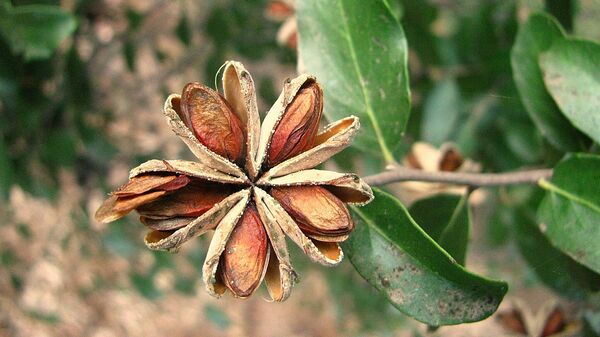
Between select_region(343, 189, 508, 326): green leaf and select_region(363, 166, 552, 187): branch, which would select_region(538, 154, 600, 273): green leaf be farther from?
select_region(343, 189, 508, 326): green leaf

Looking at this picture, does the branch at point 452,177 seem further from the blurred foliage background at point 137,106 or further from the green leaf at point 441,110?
the green leaf at point 441,110

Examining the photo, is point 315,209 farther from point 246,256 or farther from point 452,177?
point 452,177

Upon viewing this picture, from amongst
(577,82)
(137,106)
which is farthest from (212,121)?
(137,106)

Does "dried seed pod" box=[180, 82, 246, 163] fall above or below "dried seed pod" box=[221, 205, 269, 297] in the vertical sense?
above

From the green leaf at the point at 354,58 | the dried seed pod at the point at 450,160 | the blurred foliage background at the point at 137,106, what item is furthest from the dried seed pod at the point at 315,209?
the dried seed pod at the point at 450,160

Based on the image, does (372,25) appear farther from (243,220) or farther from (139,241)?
(139,241)

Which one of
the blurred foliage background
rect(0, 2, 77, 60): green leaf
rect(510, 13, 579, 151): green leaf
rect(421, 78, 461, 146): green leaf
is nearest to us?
rect(510, 13, 579, 151): green leaf

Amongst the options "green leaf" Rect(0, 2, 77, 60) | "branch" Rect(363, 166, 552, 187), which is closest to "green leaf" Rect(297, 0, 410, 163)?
"branch" Rect(363, 166, 552, 187)
